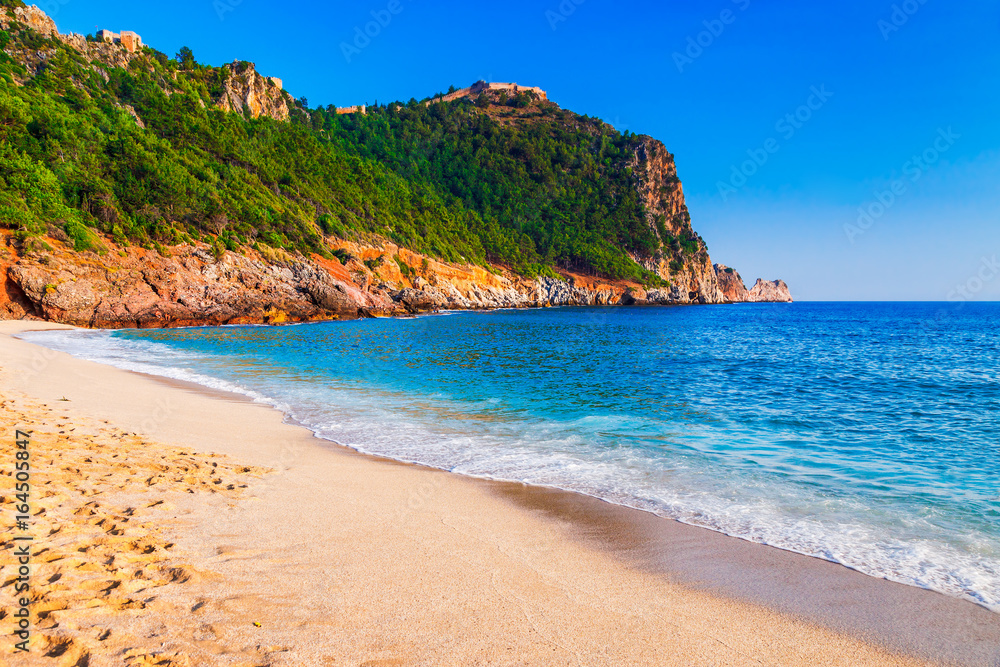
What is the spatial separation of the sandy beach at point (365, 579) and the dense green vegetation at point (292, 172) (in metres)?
40.5

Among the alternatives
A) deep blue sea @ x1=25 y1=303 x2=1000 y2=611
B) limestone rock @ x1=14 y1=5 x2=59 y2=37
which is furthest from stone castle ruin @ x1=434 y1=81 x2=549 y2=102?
deep blue sea @ x1=25 y1=303 x2=1000 y2=611

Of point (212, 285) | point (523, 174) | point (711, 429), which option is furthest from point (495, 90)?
point (711, 429)

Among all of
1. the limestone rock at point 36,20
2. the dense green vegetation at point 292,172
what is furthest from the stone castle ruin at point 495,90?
the limestone rock at point 36,20

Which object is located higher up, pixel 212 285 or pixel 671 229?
pixel 671 229

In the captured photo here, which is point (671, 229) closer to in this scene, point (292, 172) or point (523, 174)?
point (523, 174)

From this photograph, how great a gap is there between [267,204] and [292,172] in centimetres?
1712

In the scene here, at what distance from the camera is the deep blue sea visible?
578cm

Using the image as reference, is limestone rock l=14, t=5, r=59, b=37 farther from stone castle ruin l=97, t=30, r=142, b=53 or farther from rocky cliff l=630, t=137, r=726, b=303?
rocky cliff l=630, t=137, r=726, b=303

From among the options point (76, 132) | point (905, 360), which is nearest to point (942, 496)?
point (905, 360)

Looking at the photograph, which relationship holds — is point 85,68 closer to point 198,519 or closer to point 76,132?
point 76,132

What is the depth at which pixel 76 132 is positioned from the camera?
45406 mm

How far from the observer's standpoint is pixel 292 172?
74500mm

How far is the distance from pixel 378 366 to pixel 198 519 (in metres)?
15.1

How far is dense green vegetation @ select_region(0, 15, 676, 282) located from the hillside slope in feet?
0.89
